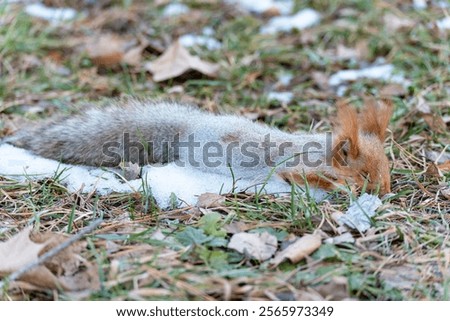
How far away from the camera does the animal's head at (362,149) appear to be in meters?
2.84

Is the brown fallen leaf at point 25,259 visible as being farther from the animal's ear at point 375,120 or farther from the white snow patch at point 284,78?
the white snow patch at point 284,78

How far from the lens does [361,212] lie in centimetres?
262

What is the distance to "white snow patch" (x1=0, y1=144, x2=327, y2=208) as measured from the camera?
2902 mm

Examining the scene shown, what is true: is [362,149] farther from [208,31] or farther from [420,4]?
[420,4]

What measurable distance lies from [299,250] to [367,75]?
264 centimetres

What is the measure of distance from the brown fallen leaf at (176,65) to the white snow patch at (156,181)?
58.3 inches

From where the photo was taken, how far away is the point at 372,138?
2.96 m

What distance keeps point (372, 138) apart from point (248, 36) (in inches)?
105

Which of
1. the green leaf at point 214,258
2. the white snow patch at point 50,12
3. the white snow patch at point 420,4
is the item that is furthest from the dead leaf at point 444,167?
the white snow patch at point 50,12

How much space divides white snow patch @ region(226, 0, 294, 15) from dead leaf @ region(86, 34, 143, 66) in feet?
4.24

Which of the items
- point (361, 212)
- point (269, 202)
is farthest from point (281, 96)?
point (361, 212)

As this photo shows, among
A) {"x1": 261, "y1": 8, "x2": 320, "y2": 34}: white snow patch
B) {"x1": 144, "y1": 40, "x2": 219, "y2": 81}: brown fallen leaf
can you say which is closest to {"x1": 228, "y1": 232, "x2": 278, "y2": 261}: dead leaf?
{"x1": 144, "y1": 40, "x2": 219, "y2": 81}: brown fallen leaf

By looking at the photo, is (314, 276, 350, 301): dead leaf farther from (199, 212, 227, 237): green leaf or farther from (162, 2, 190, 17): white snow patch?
(162, 2, 190, 17): white snow patch

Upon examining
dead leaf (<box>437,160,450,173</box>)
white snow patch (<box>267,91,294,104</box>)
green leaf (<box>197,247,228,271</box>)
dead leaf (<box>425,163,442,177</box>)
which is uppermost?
green leaf (<box>197,247,228,271</box>)
